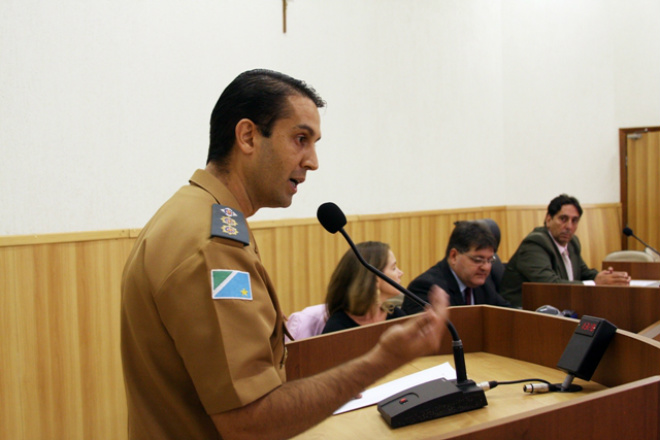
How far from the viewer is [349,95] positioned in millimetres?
4684

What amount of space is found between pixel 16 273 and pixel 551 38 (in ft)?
21.4

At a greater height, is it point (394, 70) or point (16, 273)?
point (394, 70)

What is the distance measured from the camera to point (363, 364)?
1.06 metres

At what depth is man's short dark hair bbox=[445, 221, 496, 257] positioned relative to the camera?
2.84m

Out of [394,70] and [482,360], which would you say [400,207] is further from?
[482,360]

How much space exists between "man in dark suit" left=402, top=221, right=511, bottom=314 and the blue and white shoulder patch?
5.97 ft

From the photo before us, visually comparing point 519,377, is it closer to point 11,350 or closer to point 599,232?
point 11,350

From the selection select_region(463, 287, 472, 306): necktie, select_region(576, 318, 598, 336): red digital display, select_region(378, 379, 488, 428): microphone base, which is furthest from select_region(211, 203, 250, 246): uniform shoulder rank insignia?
select_region(463, 287, 472, 306): necktie

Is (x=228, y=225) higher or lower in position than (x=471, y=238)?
higher

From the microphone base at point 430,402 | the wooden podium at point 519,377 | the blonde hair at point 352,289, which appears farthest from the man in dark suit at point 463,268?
Answer: the microphone base at point 430,402

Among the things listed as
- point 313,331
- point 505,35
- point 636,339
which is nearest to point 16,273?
point 313,331

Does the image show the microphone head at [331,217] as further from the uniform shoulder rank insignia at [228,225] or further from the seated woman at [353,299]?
the seated woman at [353,299]

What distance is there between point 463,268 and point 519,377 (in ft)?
3.90

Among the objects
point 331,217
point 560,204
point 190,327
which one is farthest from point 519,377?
point 560,204
